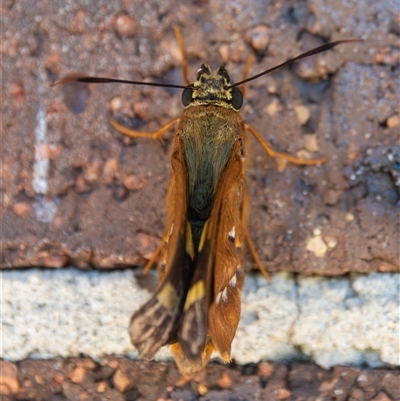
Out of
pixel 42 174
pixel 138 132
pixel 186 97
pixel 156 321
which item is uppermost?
pixel 186 97

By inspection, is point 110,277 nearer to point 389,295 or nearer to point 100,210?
point 100,210

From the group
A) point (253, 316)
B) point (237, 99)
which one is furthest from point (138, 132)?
point (253, 316)

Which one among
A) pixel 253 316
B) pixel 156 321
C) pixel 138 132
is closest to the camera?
pixel 156 321

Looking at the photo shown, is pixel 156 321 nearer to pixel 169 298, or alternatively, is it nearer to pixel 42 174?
pixel 169 298

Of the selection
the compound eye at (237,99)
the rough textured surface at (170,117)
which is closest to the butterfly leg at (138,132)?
the rough textured surface at (170,117)

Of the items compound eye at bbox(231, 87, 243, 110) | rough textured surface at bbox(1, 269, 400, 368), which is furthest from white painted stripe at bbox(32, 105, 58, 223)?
compound eye at bbox(231, 87, 243, 110)

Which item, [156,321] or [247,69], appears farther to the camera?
[247,69]
